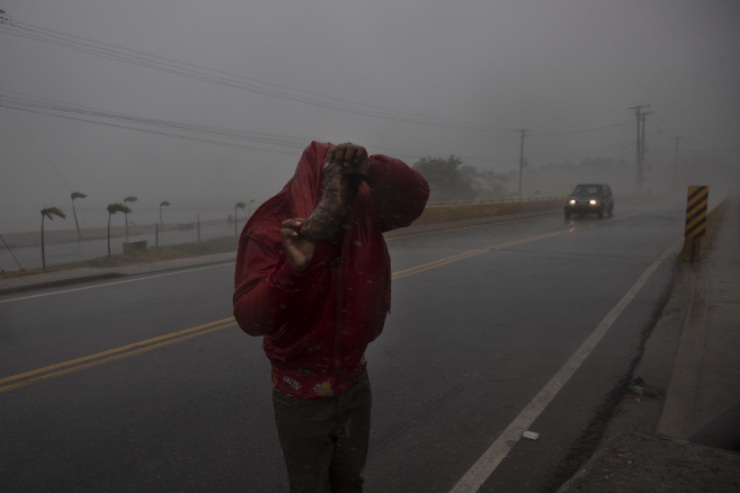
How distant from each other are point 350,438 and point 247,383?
297 cm

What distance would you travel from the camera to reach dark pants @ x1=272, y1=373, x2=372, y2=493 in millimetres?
1854

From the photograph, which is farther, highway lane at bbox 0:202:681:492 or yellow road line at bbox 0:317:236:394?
yellow road line at bbox 0:317:236:394

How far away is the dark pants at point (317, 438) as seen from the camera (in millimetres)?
1854

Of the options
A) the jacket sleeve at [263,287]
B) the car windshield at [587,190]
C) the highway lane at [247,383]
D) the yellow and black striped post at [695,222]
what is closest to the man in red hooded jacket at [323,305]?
the jacket sleeve at [263,287]

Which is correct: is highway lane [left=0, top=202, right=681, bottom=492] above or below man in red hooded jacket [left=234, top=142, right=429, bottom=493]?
below

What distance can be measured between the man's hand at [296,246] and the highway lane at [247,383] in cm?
211

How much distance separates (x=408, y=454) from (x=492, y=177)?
98.1m

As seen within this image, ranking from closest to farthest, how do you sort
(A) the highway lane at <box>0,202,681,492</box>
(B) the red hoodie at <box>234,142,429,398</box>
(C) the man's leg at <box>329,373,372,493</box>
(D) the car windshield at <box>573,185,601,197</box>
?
(B) the red hoodie at <box>234,142,429,398</box>
(C) the man's leg at <box>329,373,372,493</box>
(A) the highway lane at <box>0,202,681,492</box>
(D) the car windshield at <box>573,185,601,197</box>

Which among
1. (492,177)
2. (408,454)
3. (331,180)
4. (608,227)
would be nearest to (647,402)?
(408,454)

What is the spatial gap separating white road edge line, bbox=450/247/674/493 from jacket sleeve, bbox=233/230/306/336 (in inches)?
79.9

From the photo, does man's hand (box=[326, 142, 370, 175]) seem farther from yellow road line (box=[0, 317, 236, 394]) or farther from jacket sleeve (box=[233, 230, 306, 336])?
yellow road line (box=[0, 317, 236, 394])

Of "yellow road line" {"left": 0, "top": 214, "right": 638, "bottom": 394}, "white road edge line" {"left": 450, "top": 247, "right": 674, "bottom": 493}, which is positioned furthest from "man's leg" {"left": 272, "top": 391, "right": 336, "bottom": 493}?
"yellow road line" {"left": 0, "top": 214, "right": 638, "bottom": 394}

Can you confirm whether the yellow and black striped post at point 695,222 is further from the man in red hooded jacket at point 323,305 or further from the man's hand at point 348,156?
the man's hand at point 348,156

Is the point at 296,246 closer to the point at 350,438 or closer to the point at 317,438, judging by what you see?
the point at 317,438
